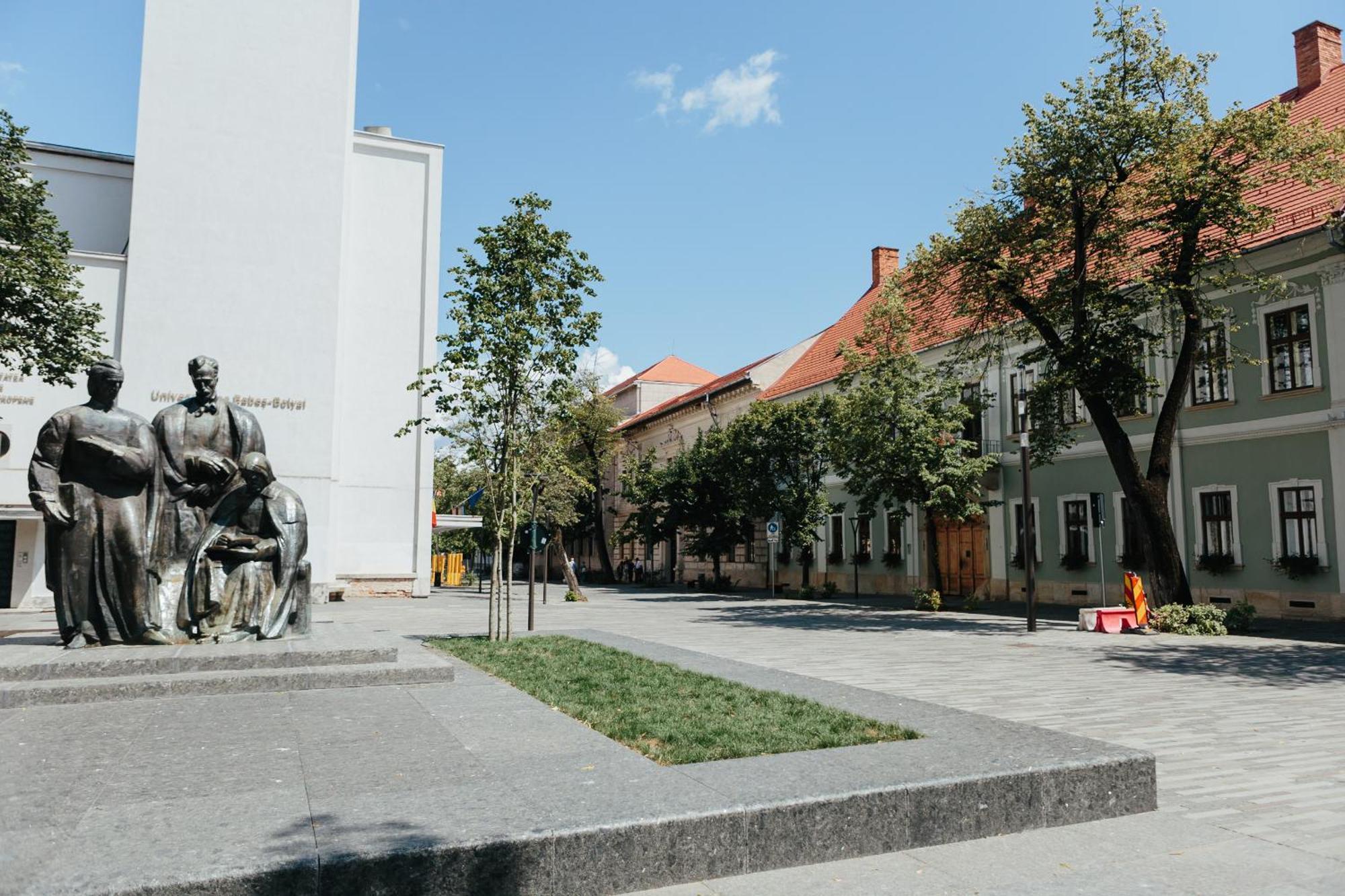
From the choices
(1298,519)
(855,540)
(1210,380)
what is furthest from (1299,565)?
(855,540)

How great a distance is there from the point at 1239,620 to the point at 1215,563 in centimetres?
503

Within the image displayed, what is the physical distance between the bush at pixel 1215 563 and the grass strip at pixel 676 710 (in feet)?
54.5

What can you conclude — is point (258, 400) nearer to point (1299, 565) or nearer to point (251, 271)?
point (251, 271)

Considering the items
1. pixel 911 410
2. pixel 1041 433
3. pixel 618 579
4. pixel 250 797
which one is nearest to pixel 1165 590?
pixel 1041 433

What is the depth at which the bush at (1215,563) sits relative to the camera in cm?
2198

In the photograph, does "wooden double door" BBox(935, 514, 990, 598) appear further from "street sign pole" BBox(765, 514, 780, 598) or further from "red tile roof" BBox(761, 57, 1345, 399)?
"red tile roof" BBox(761, 57, 1345, 399)

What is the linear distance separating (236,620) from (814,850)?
6.80m

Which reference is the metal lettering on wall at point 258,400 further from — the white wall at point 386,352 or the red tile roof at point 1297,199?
the red tile roof at point 1297,199

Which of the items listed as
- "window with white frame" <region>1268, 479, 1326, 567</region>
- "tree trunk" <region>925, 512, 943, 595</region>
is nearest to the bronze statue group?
"tree trunk" <region>925, 512, 943, 595</region>

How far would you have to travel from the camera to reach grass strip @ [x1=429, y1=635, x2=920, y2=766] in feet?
19.6

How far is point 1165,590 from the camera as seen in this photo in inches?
733

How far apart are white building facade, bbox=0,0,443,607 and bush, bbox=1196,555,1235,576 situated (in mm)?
22182

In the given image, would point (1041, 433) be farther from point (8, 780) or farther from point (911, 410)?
point (8, 780)

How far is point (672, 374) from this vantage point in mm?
68000
